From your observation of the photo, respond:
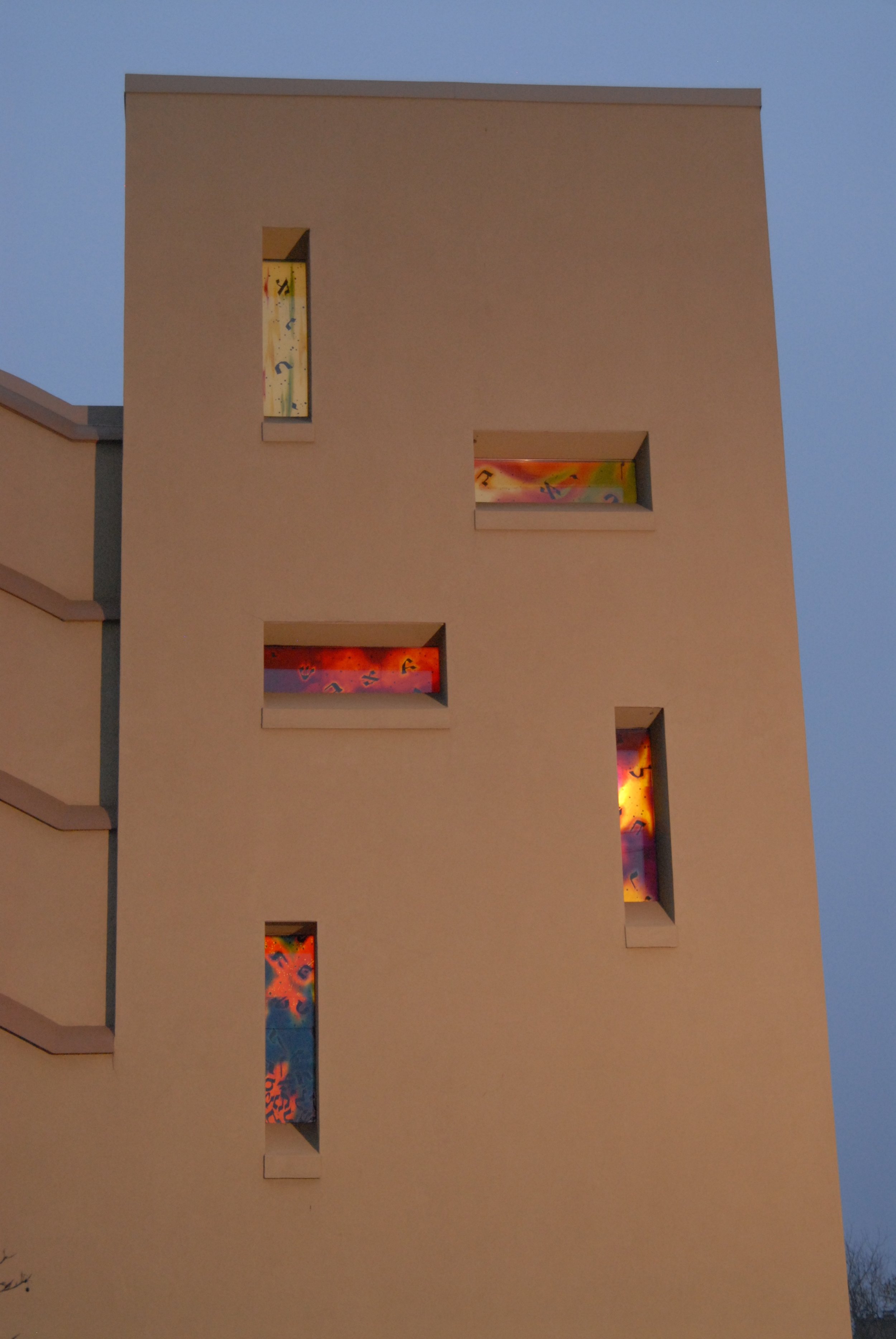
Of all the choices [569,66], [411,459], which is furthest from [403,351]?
[569,66]

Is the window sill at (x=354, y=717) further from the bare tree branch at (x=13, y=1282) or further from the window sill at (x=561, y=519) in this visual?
the bare tree branch at (x=13, y=1282)

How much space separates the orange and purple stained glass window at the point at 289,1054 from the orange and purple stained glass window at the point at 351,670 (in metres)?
1.07

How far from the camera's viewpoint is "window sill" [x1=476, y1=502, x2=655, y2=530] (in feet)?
18.6

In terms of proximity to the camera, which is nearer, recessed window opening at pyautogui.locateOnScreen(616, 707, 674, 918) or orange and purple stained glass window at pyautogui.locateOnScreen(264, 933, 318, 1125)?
orange and purple stained glass window at pyautogui.locateOnScreen(264, 933, 318, 1125)

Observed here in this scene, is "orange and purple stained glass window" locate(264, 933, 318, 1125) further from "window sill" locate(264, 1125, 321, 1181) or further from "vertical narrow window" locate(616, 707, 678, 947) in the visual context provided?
"vertical narrow window" locate(616, 707, 678, 947)

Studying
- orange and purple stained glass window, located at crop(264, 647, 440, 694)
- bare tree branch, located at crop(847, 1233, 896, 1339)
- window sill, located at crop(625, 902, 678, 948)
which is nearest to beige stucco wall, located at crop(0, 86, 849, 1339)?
window sill, located at crop(625, 902, 678, 948)

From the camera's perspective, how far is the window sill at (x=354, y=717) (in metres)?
5.43

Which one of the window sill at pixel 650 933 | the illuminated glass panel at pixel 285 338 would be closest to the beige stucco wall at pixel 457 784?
the window sill at pixel 650 933

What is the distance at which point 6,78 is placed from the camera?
83125 millimetres

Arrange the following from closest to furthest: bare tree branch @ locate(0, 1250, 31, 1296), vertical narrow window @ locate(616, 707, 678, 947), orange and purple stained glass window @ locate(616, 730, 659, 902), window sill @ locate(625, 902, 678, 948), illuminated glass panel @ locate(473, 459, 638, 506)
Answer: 1. bare tree branch @ locate(0, 1250, 31, 1296)
2. window sill @ locate(625, 902, 678, 948)
3. vertical narrow window @ locate(616, 707, 678, 947)
4. orange and purple stained glass window @ locate(616, 730, 659, 902)
5. illuminated glass panel @ locate(473, 459, 638, 506)

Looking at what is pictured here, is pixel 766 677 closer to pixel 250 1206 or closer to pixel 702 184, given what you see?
pixel 702 184

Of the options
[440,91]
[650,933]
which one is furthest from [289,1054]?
[440,91]

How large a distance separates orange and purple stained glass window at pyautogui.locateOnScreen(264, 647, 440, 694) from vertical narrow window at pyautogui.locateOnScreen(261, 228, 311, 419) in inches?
40.1

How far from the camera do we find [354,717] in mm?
5453
